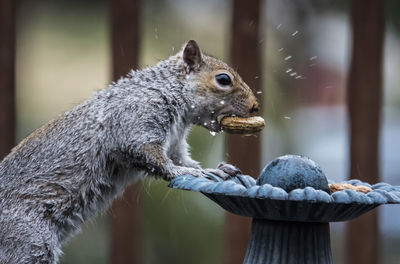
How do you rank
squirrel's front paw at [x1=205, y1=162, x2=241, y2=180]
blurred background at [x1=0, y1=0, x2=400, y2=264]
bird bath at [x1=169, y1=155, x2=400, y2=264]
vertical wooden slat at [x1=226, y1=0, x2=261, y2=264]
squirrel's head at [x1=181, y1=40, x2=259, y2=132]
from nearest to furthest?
bird bath at [x1=169, y1=155, x2=400, y2=264]
squirrel's front paw at [x1=205, y1=162, x2=241, y2=180]
squirrel's head at [x1=181, y1=40, x2=259, y2=132]
vertical wooden slat at [x1=226, y1=0, x2=261, y2=264]
blurred background at [x1=0, y1=0, x2=400, y2=264]

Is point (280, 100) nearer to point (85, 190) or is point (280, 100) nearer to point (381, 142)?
point (381, 142)

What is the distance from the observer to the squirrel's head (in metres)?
2.20

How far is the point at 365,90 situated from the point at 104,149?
1.11 metres

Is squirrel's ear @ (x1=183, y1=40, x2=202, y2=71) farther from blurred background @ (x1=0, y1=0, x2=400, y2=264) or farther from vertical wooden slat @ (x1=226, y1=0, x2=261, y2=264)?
blurred background @ (x1=0, y1=0, x2=400, y2=264)

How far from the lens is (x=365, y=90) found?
2740 millimetres

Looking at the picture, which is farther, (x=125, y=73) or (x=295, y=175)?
(x=125, y=73)

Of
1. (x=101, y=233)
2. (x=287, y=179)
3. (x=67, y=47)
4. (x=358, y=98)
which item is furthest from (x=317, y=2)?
(x=287, y=179)

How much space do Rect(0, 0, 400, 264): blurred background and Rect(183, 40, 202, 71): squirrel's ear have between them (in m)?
0.72

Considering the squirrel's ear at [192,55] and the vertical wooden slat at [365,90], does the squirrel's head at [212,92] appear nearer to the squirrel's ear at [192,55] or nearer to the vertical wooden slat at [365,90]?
the squirrel's ear at [192,55]

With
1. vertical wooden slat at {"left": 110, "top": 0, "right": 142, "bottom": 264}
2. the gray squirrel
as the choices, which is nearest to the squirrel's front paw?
the gray squirrel

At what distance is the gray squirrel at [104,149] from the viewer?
2.02m

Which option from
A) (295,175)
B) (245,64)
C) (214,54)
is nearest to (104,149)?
(295,175)

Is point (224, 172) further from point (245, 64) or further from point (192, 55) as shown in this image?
point (245, 64)

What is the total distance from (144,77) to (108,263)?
0.94 meters
